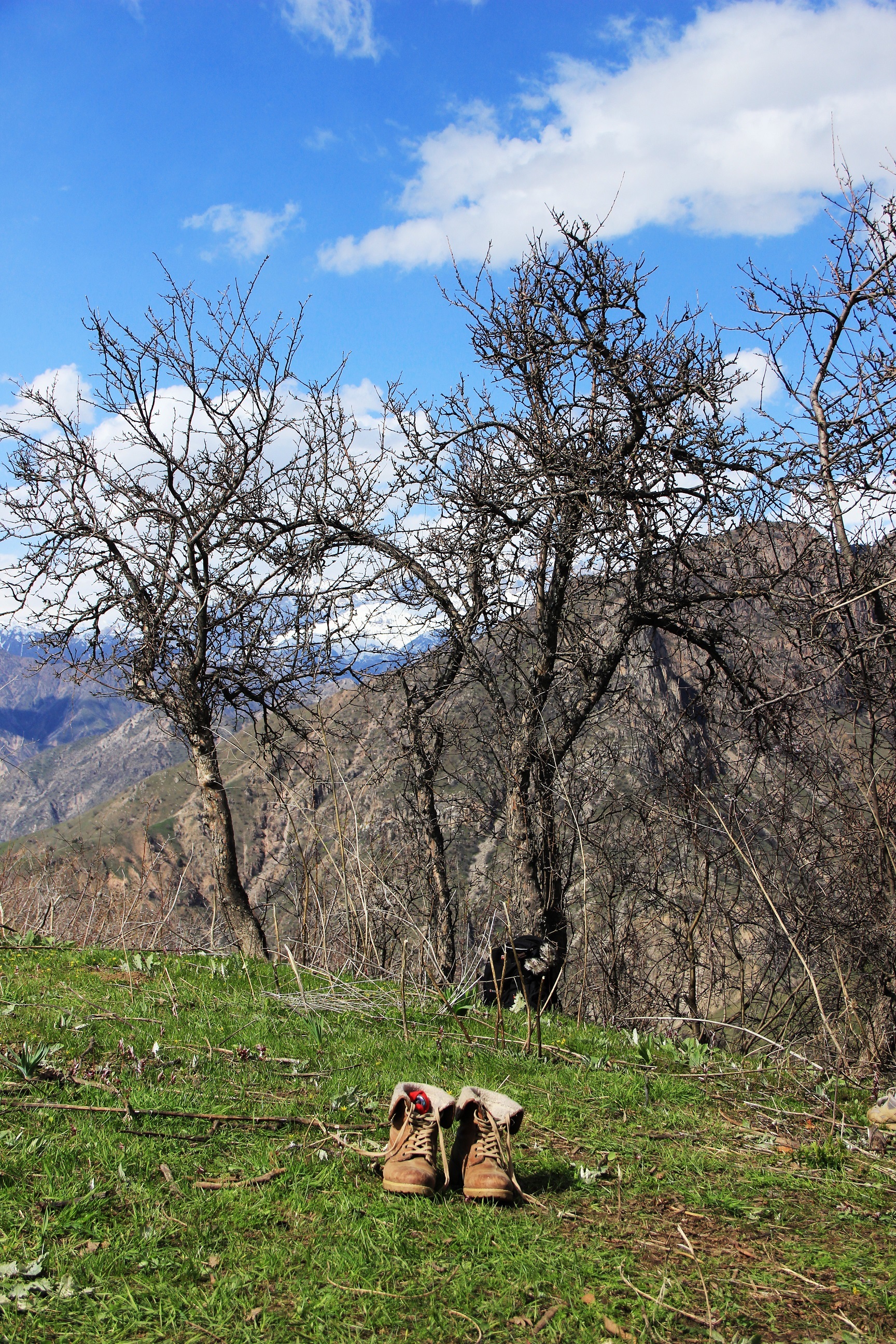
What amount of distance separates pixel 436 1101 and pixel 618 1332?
0.99 meters

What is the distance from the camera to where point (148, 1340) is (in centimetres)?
209

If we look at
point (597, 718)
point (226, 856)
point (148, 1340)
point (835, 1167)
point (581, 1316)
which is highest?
point (597, 718)

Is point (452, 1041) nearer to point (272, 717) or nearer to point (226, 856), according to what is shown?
point (226, 856)

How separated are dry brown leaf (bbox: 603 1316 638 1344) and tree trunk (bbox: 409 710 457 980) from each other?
23.0ft

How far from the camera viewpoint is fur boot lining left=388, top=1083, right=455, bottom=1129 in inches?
119

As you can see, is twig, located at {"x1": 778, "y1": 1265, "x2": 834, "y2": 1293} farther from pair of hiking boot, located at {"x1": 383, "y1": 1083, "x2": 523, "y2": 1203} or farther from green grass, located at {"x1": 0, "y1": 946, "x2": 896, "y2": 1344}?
pair of hiking boot, located at {"x1": 383, "y1": 1083, "x2": 523, "y2": 1203}

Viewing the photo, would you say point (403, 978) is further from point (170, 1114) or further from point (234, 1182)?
point (234, 1182)

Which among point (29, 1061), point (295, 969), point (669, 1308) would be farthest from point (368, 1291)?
point (295, 969)

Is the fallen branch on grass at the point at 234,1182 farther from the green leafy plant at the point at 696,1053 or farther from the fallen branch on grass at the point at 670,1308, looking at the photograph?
the green leafy plant at the point at 696,1053

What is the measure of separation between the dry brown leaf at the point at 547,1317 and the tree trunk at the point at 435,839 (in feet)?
22.7

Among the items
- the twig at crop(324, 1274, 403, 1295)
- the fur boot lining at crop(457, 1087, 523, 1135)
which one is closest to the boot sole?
the fur boot lining at crop(457, 1087, 523, 1135)

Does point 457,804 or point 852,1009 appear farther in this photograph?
point 457,804

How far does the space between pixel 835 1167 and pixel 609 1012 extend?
20.4 ft

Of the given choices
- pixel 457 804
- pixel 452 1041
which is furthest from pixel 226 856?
pixel 452 1041
